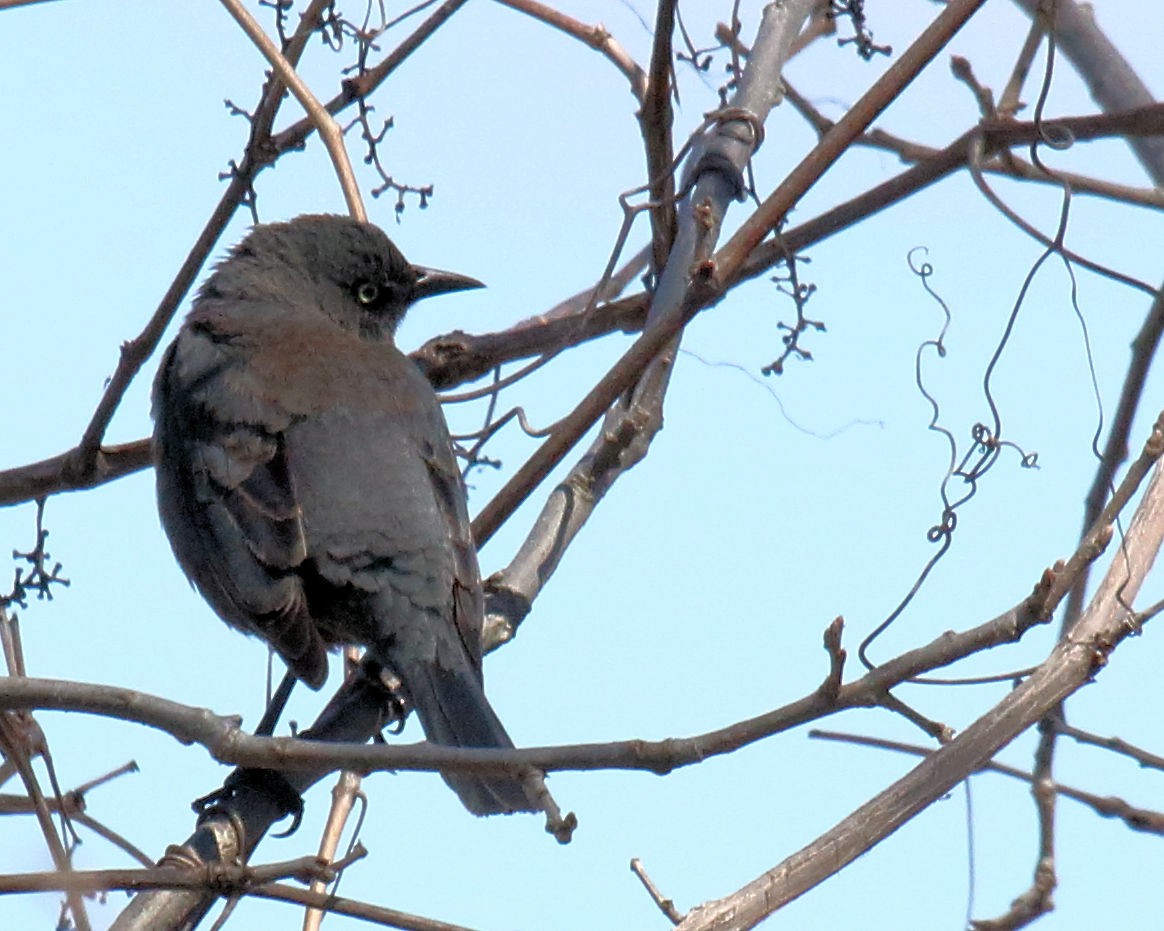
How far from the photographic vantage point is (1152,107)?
438 centimetres

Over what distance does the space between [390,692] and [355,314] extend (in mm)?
2176

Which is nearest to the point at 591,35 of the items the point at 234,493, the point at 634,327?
the point at 634,327

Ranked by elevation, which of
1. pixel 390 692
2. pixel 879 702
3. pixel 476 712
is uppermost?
pixel 390 692

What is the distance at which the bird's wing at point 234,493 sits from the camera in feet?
16.6

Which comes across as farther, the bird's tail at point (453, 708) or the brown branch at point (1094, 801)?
the bird's tail at point (453, 708)

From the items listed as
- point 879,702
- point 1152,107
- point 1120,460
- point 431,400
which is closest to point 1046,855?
point 1120,460

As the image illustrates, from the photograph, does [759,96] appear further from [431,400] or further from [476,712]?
[476,712]

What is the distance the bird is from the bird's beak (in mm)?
399

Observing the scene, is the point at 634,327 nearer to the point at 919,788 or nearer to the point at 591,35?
the point at 591,35

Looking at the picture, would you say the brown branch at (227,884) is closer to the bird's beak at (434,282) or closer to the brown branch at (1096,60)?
the brown branch at (1096,60)

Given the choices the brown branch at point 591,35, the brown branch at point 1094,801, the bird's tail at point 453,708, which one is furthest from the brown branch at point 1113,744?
the brown branch at point 591,35

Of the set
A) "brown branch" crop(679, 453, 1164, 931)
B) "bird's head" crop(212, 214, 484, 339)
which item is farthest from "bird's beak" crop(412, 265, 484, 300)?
"brown branch" crop(679, 453, 1164, 931)

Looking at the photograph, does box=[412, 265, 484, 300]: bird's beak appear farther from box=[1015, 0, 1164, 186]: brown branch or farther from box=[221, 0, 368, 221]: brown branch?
box=[1015, 0, 1164, 186]: brown branch

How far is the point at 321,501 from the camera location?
208 inches
